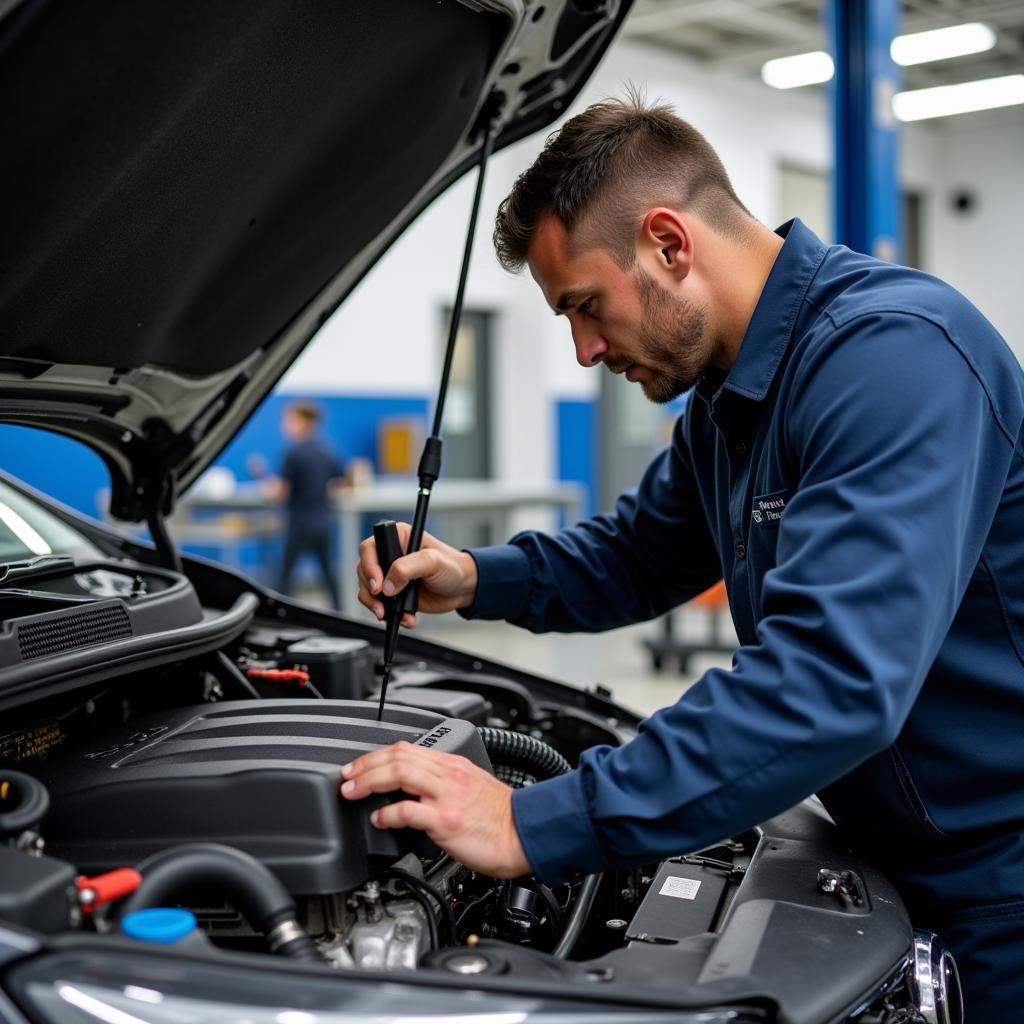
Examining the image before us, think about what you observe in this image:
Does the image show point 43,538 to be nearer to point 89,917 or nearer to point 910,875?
point 89,917

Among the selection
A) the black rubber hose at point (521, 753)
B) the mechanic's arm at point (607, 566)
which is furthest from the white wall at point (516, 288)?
the black rubber hose at point (521, 753)

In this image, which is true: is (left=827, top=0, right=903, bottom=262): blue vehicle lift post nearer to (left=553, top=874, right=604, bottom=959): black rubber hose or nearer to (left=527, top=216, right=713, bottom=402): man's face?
(left=527, top=216, right=713, bottom=402): man's face

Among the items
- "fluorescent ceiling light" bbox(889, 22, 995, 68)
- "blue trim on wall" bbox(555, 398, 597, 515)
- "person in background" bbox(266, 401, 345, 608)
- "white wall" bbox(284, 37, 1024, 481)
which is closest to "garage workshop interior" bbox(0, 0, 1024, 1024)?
"person in background" bbox(266, 401, 345, 608)

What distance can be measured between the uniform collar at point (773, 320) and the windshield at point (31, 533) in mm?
1028

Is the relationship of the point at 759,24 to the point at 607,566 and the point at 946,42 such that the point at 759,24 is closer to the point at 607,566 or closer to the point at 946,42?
the point at 946,42

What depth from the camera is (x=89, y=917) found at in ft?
3.22

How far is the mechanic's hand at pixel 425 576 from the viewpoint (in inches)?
62.2

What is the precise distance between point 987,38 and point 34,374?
9923mm

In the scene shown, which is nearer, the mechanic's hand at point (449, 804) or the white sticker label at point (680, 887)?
the mechanic's hand at point (449, 804)

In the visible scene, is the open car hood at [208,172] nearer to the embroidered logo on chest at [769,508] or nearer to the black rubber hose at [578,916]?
the embroidered logo on chest at [769,508]

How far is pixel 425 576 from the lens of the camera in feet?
5.41

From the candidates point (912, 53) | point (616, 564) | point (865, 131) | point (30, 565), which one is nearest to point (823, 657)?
point (616, 564)

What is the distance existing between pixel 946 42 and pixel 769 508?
381 inches

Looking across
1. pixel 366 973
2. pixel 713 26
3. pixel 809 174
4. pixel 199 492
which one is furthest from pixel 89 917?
pixel 809 174
